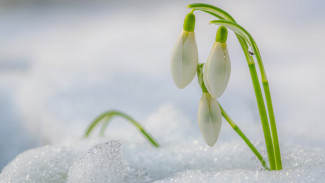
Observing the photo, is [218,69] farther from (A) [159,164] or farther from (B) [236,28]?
(A) [159,164]

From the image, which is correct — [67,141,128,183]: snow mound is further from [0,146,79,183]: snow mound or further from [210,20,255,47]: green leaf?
[210,20,255,47]: green leaf

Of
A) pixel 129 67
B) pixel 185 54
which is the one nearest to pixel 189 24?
pixel 185 54

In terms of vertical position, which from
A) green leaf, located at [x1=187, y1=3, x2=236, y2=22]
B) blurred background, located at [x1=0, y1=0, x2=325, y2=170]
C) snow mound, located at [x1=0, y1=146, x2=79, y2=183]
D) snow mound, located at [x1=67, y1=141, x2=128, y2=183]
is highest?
green leaf, located at [x1=187, y1=3, x2=236, y2=22]

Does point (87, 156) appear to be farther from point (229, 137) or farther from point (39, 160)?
point (229, 137)

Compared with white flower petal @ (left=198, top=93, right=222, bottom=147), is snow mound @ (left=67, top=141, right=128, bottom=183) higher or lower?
lower

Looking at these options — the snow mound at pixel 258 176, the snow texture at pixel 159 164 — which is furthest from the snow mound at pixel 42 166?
the snow mound at pixel 258 176

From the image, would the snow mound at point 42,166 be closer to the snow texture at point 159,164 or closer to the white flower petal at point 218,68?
the snow texture at point 159,164

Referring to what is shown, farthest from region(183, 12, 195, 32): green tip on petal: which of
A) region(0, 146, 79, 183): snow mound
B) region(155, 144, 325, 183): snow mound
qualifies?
region(0, 146, 79, 183): snow mound
